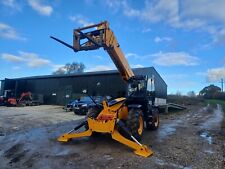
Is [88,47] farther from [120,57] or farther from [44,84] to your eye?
[44,84]

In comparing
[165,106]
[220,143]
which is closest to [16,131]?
[220,143]

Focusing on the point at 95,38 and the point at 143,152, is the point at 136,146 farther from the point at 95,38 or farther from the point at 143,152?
the point at 95,38

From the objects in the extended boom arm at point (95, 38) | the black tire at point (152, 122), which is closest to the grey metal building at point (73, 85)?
the black tire at point (152, 122)

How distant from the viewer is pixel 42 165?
5.70 meters

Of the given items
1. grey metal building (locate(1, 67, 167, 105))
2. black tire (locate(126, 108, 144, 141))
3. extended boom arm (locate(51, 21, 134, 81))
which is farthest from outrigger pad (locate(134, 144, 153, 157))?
grey metal building (locate(1, 67, 167, 105))

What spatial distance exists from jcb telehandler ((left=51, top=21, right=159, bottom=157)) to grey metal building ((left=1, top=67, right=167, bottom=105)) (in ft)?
46.6

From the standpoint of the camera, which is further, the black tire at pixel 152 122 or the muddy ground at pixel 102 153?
the black tire at pixel 152 122

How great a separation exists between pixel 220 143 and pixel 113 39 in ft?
17.1

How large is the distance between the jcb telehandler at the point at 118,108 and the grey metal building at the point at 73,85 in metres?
14.2

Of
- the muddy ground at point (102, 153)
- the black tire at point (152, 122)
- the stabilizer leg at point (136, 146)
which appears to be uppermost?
the black tire at point (152, 122)

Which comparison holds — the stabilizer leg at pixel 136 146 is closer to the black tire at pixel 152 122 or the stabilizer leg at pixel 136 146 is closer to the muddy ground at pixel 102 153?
the muddy ground at pixel 102 153

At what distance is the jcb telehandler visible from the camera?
7495 mm

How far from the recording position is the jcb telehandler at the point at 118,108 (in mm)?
7495

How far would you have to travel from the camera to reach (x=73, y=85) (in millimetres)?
30984
